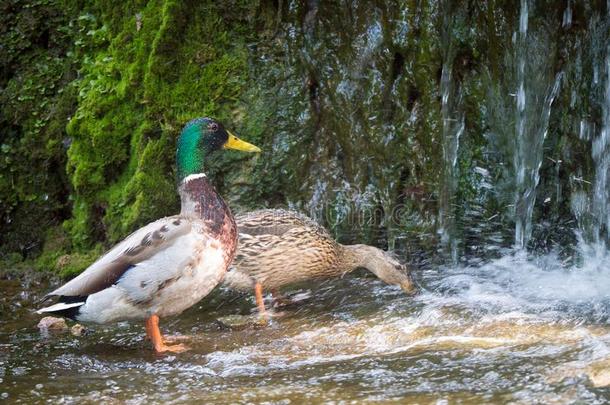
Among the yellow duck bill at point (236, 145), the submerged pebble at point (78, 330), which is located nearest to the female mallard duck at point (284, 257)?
the yellow duck bill at point (236, 145)

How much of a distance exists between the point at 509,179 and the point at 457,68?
35.2 inches

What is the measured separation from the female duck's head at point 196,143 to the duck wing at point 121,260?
58 centimetres

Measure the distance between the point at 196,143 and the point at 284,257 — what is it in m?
0.95

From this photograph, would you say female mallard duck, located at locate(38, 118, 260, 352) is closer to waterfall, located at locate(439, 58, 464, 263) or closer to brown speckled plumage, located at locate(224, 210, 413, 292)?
brown speckled plumage, located at locate(224, 210, 413, 292)

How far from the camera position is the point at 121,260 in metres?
5.34

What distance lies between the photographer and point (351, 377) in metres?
4.47

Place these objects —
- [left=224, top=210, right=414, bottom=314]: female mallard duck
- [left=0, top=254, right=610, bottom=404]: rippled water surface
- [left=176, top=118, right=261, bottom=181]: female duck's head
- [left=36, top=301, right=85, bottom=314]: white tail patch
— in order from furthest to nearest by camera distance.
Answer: [left=224, top=210, right=414, bottom=314]: female mallard duck < [left=176, top=118, right=261, bottom=181]: female duck's head < [left=36, top=301, right=85, bottom=314]: white tail patch < [left=0, top=254, right=610, bottom=404]: rippled water surface

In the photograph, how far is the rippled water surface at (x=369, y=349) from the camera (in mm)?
4246

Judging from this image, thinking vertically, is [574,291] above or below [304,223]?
below

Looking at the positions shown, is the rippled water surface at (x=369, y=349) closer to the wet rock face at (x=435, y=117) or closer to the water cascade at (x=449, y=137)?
the water cascade at (x=449, y=137)

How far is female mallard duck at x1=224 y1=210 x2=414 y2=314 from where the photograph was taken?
20.2 ft

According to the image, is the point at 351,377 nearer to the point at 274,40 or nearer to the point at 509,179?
the point at 509,179

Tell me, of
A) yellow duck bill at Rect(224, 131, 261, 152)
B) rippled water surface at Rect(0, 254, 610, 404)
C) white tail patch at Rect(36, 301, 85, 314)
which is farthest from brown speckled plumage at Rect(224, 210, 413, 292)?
white tail patch at Rect(36, 301, 85, 314)

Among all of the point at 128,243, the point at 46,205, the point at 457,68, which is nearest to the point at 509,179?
the point at 457,68
